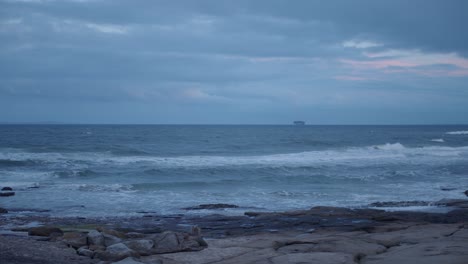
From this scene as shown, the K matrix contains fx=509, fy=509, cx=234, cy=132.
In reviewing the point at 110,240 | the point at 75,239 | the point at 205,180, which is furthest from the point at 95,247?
the point at 205,180

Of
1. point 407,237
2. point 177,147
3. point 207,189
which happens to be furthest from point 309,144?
point 407,237

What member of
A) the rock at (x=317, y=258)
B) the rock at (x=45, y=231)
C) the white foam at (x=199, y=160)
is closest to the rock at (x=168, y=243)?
the rock at (x=317, y=258)

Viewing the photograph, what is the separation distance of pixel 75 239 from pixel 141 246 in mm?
1831

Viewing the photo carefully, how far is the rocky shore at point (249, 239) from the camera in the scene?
27.6ft

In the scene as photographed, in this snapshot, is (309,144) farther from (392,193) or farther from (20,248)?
(20,248)

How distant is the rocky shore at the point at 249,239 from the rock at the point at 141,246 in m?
0.02

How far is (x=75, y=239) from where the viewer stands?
10.6 m

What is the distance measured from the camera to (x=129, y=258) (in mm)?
8250

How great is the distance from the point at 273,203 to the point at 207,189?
5381mm

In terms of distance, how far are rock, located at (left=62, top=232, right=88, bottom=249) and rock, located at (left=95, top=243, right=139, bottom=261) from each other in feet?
3.40

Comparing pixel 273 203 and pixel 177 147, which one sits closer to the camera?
pixel 273 203

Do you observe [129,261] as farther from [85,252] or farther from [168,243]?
[168,243]

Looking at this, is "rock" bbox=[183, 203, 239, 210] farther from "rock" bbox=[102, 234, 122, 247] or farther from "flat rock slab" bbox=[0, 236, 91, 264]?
"flat rock slab" bbox=[0, 236, 91, 264]

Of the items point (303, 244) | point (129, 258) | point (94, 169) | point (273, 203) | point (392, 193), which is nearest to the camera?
point (129, 258)
